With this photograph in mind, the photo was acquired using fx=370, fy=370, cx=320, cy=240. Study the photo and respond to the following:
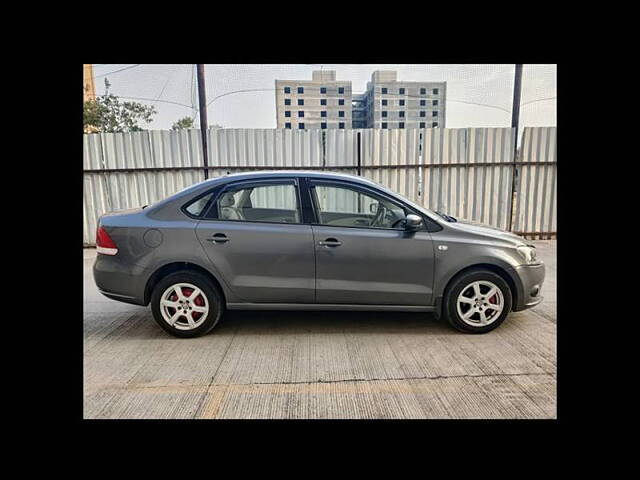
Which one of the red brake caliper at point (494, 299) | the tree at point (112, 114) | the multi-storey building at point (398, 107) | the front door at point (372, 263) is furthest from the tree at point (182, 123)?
the red brake caliper at point (494, 299)

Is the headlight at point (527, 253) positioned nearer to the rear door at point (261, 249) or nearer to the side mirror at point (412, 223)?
the side mirror at point (412, 223)

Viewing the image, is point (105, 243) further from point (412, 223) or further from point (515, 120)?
point (515, 120)

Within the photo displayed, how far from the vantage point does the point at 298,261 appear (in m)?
3.51

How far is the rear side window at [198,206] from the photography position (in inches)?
141

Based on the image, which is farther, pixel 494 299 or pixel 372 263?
pixel 494 299

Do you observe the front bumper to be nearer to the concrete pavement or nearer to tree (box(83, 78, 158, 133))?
the concrete pavement

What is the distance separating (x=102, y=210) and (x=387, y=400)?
24.1 ft

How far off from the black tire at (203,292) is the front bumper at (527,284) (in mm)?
2901

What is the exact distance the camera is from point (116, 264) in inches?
140

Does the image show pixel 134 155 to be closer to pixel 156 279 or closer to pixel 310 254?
pixel 156 279

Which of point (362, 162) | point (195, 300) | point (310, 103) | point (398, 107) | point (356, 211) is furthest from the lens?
point (398, 107)

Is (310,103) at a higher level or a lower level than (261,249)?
higher

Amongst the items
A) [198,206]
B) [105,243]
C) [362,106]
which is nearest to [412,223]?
[198,206]

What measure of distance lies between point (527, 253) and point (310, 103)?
875 centimetres
